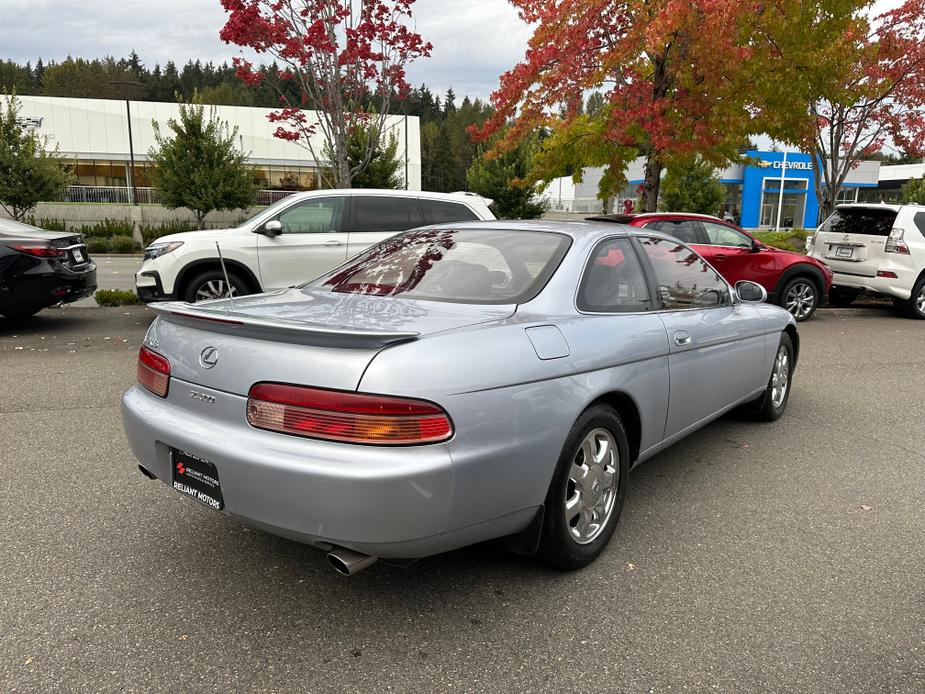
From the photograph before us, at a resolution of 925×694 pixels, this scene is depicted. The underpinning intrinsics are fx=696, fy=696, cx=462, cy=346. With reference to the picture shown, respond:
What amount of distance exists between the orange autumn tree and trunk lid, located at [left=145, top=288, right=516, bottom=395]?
9728 mm

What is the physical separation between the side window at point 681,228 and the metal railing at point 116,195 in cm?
2894

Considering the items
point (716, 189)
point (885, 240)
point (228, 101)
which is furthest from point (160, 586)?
point (228, 101)

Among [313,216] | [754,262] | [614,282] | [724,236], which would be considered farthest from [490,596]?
[754,262]

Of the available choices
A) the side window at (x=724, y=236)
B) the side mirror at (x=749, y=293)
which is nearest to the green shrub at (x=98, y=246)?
the side window at (x=724, y=236)

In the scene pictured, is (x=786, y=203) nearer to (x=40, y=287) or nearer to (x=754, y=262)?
(x=754, y=262)

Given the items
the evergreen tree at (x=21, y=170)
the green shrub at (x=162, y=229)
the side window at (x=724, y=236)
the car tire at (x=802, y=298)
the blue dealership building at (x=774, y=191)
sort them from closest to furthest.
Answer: the side window at (x=724, y=236) → the car tire at (x=802, y=298) → the evergreen tree at (x=21, y=170) → the green shrub at (x=162, y=229) → the blue dealership building at (x=774, y=191)

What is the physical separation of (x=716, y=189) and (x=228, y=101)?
7131cm

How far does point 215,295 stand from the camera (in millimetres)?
8984

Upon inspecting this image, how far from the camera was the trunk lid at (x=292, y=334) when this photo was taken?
240 centimetres

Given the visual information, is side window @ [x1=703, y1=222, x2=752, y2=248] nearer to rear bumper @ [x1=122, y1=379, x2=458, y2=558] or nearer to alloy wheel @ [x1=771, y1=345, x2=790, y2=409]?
alloy wheel @ [x1=771, y1=345, x2=790, y2=409]

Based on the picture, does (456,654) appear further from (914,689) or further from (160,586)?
(914,689)

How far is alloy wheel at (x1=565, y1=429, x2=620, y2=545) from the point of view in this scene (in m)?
3.00

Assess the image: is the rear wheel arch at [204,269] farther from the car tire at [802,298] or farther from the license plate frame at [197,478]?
the car tire at [802,298]

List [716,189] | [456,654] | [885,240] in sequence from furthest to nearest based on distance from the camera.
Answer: [716,189] → [885,240] → [456,654]
